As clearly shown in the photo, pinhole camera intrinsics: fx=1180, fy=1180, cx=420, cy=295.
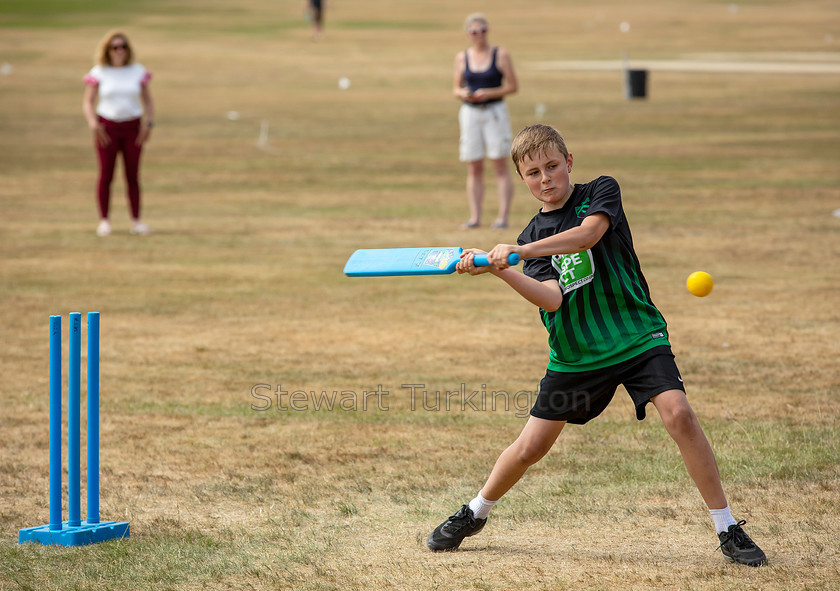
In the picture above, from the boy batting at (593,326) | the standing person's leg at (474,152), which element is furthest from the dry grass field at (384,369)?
the standing person's leg at (474,152)

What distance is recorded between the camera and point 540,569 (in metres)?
4.47

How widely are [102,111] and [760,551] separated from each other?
402 inches

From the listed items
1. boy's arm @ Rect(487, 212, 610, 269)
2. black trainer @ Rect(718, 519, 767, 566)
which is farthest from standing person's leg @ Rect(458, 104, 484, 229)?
black trainer @ Rect(718, 519, 767, 566)

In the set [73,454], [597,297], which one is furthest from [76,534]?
[597,297]

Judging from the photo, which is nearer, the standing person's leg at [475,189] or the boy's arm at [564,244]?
the boy's arm at [564,244]

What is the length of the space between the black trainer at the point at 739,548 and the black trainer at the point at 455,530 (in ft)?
3.11

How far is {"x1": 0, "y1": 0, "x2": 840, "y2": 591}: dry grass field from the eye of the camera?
470 centimetres

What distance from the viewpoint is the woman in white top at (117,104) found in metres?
12.8

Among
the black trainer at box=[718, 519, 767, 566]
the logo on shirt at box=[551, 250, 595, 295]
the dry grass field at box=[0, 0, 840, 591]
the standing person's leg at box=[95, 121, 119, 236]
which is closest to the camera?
the black trainer at box=[718, 519, 767, 566]

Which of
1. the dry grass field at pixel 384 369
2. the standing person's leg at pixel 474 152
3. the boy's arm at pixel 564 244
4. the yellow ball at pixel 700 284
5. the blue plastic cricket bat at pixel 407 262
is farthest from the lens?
the standing person's leg at pixel 474 152

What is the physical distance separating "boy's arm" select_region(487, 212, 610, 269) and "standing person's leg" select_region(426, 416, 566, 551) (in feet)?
2.43

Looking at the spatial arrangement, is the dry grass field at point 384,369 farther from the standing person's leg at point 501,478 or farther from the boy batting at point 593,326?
the boy batting at point 593,326

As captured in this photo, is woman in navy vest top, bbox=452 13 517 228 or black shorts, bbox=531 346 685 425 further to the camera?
woman in navy vest top, bbox=452 13 517 228

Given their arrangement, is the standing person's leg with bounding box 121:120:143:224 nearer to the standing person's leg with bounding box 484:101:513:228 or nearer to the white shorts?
the white shorts
